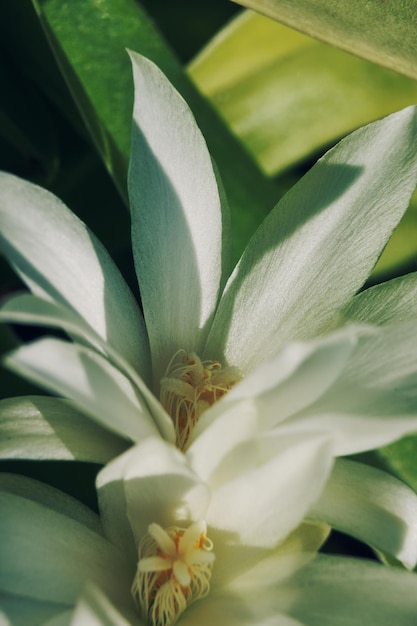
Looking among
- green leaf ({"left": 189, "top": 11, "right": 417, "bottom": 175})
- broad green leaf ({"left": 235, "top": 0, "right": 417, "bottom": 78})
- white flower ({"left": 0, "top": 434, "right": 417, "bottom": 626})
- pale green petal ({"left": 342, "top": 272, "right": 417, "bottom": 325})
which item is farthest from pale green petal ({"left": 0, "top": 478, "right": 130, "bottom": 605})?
green leaf ({"left": 189, "top": 11, "right": 417, "bottom": 175})

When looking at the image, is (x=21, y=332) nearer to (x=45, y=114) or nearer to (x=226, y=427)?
(x=45, y=114)

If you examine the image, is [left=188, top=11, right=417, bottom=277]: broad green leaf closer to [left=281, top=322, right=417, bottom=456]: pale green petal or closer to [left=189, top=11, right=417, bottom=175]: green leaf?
[left=189, top=11, right=417, bottom=175]: green leaf

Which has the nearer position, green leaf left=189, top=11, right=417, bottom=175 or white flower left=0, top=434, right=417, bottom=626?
white flower left=0, top=434, right=417, bottom=626

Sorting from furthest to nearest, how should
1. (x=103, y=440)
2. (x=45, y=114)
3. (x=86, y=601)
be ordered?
(x=45, y=114), (x=103, y=440), (x=86, y=601)

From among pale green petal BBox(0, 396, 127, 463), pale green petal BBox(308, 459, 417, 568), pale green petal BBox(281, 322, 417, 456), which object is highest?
pale green petal BBox(0, 396, 127, 463)

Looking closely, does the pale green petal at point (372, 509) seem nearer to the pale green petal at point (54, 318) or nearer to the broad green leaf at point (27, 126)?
the pale green petal at point (54, 318)

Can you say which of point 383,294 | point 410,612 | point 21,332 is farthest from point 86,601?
point 21,332

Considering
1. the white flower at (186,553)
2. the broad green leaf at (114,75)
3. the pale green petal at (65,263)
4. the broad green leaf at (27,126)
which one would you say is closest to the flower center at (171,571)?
the white flower at (186,553)
